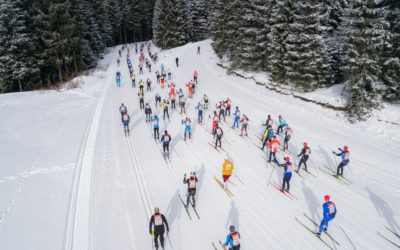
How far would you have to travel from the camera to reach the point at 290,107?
24953mm

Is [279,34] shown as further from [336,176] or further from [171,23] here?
[171,23]

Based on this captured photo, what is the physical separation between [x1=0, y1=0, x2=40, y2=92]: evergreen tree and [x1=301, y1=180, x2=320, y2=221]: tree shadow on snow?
3532cm

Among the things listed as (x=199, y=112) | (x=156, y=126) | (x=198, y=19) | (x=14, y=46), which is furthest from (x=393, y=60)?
(x=198, y=19)

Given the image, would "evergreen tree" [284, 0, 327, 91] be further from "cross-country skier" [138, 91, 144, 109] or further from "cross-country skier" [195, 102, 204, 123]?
"cross-country skier" [138, 91, 144, 109]

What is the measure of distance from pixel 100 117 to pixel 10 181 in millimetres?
10557

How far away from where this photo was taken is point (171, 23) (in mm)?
57688

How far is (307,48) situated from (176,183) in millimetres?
17247

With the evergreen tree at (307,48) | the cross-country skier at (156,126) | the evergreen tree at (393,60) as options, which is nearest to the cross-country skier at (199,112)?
the cross-country skier at (156,126)

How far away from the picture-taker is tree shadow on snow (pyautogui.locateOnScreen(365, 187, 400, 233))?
36.7 feet

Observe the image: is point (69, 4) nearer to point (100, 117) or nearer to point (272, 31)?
point (100, 117)

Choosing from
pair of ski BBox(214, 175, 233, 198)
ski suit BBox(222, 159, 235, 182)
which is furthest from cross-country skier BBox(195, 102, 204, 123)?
ski suit BBox(222, 159, 235, 182)


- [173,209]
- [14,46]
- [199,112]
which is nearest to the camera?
[173,209]

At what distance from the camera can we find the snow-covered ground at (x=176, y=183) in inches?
423

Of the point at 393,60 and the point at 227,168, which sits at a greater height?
the point at 393,60
